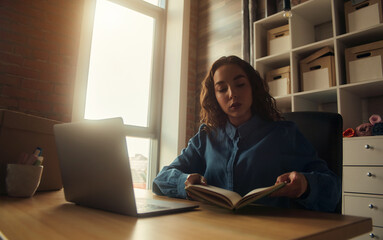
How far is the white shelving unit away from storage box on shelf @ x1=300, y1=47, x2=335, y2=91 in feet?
0.16

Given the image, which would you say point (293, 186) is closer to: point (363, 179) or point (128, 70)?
point (363, 179)

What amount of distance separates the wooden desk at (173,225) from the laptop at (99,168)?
1.2 inches

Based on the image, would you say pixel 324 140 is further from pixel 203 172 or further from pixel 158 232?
pixel 158 232

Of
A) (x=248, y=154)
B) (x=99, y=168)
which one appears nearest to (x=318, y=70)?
(x=248, y=154)

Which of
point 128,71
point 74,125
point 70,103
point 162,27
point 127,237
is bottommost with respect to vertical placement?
point 127,237

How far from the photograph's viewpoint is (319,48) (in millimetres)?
2168

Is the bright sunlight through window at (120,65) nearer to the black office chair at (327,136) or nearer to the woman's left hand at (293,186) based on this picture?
the black office chair at (327,136)

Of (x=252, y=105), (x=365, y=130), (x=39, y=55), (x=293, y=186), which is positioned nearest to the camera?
(x=293, y=186)

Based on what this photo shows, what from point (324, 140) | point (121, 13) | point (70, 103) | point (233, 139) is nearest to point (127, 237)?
point (233, 139)

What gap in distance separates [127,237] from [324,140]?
92 cm

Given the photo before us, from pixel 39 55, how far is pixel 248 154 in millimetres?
2254

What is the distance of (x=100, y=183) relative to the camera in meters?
0.67

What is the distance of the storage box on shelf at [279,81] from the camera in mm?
2293

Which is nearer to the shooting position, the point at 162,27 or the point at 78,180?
the point at 78,180
